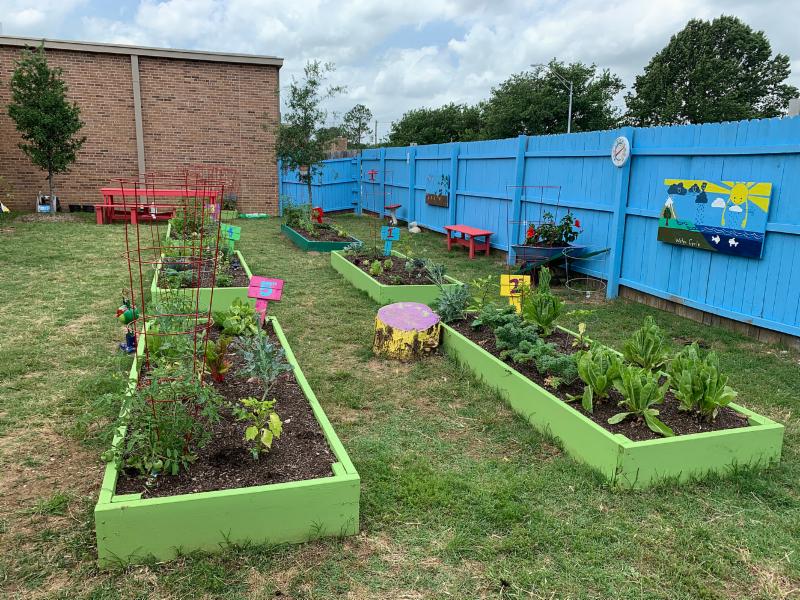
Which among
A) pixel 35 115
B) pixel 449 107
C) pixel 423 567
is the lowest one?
pixel 423 567

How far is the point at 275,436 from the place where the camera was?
3.24 metres

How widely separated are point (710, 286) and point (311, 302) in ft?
15.0

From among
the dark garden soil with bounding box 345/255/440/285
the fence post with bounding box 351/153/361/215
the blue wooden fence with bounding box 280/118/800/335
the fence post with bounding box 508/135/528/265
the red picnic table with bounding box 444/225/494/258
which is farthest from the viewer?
the fence post with bounding box 351/153/361/215

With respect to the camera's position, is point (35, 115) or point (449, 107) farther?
point (449, 107)

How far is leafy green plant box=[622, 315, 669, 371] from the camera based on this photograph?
4.21 m

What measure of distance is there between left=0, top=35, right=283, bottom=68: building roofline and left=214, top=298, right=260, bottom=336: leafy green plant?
13.5 m

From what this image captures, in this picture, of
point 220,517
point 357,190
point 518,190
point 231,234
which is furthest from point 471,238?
point 357,190

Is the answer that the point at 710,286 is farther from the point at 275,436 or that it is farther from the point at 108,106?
the point at 108,106

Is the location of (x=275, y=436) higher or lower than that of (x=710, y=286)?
lower

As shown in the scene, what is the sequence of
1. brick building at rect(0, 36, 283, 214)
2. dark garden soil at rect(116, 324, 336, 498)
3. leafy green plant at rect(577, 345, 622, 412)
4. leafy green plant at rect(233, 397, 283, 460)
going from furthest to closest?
brick building at rect(0, 36, 283, 214) → leafy green plant at rect(577, 345, 622, 412) → leafy green plant at rect(233, 397, 283, 460) → dark garden soil at rect(116, 324, 336, 498)

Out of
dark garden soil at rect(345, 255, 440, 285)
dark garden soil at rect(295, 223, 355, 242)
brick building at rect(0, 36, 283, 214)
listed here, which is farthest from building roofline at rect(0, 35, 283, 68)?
dark garden soil at rect(345, 255, 440, 285)

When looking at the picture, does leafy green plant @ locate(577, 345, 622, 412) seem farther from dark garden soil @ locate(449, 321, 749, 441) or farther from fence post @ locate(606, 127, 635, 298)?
fence post @ locate(606, 127, 635, 298)

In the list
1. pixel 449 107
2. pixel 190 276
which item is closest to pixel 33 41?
pixel 190 276

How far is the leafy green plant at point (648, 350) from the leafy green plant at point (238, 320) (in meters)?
2.96
